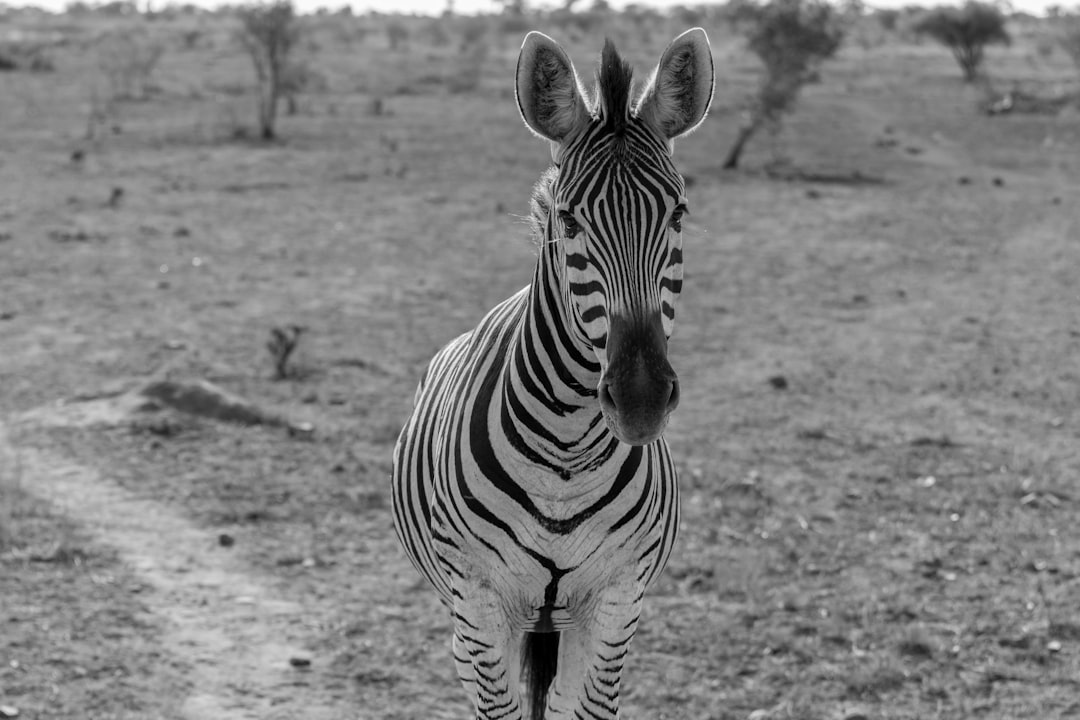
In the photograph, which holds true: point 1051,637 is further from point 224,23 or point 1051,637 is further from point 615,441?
point 224,23

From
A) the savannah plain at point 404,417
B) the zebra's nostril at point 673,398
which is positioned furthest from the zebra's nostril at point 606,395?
the savannah plain at point 404,417

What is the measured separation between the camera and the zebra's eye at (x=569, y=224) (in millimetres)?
2789

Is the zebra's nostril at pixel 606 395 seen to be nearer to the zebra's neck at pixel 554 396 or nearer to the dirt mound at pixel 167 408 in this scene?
the zebra's neck at pixel 554 396

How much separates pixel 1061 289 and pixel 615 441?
11391mm

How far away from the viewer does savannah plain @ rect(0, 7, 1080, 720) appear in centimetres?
541

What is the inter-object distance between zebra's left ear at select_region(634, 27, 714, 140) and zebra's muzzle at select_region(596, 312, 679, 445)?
22.6 inches

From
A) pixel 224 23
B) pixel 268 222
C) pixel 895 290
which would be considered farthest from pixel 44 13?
pixel 895 290

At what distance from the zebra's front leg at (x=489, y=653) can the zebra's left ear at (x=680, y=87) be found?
4.23 ft

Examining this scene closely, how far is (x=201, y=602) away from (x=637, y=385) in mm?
4103

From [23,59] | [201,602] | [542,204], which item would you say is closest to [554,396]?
[542,204]

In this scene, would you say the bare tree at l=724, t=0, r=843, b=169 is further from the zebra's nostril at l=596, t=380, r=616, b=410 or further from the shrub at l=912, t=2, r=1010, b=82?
the shrub at l=912, t=2, r=1010, b=82

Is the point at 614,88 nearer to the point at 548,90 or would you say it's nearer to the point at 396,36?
the point at 548,90

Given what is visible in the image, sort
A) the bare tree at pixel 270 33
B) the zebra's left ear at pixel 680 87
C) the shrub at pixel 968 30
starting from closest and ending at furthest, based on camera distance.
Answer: the zebra's left ear at pixel 680 87 < the bare tree at pixel 270 33 < the shrub at pixel 968 30

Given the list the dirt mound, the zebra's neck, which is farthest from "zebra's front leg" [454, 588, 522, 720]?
the dirt mound
